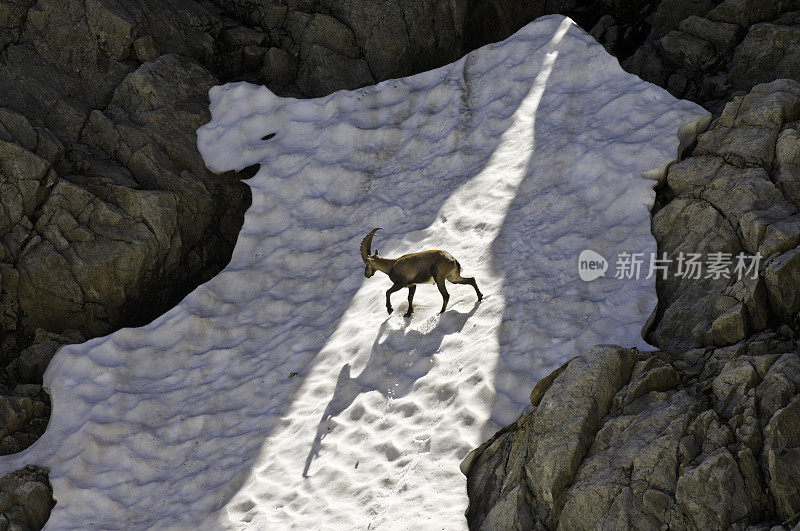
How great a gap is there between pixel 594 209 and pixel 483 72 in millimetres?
4823

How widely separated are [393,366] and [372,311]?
143 centimetres

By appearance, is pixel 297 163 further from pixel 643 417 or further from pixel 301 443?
pixel 643 417

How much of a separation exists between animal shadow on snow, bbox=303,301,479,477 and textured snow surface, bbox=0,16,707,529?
0.10ft

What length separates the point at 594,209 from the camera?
38.9 ft

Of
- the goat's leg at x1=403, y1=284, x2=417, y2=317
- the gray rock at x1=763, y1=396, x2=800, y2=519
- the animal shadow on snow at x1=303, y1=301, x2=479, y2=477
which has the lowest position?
the animal shadow on snow at x1=303, y1=301, x2=479, y2=477

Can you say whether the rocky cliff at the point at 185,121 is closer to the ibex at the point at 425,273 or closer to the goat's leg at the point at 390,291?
the ibex at the point at 425,273

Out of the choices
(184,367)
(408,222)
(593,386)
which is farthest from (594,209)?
(184,367)

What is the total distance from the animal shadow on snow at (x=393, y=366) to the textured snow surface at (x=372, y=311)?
1.2 inches

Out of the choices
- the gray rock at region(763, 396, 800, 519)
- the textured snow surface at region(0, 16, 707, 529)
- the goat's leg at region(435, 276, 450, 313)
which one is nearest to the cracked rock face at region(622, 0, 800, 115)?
the textured snow surface at region(0, 16, 707, 529)

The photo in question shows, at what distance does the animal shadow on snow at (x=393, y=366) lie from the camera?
34.2ft

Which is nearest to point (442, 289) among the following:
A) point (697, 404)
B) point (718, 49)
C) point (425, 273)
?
point (425, 273)

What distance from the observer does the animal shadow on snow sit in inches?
410

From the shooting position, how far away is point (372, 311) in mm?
11977

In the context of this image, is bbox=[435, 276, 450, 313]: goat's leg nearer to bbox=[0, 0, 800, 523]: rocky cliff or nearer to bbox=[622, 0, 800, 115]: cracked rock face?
bbox=[0, 0, 800, 523]: rocky cliff
